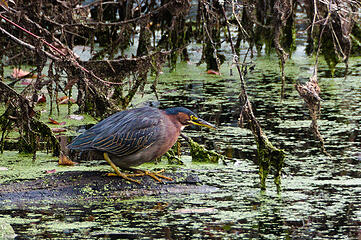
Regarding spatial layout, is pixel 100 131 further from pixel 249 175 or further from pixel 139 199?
pixel 249 175

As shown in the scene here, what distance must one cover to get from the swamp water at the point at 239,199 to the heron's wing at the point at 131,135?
0.46 m

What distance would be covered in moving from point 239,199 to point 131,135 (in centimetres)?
104

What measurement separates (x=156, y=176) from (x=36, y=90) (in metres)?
1.78

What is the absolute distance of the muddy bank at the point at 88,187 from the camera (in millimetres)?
5023

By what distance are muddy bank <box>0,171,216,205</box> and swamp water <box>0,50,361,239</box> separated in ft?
0.22

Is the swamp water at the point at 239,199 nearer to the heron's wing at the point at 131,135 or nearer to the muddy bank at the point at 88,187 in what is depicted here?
the muddy bank at the point at 88,187

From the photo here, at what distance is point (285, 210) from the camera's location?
4.83 metres

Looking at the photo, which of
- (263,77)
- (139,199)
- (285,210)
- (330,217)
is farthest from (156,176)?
(263,77)

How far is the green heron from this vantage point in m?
5.41

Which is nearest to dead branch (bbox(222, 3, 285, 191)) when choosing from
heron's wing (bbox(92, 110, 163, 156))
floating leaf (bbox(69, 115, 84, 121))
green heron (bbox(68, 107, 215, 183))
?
green heron (bbox(68, 107, 215, 183))

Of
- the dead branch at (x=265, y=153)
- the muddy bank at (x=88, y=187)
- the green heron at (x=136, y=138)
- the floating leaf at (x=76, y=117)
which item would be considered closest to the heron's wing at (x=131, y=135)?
the green heron at (x=136, y=138)

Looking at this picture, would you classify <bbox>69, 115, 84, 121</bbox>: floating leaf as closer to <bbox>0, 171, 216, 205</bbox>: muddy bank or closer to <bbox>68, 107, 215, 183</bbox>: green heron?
<bbox>68, 107, 215, 183</bbox>: green heron

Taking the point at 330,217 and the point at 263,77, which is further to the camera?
the point at 263,77

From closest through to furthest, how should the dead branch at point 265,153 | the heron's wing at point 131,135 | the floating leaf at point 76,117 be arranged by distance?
the dead branch at point 265,153
the heron's wing at point 131,135
the floating leaf at point 76,117
